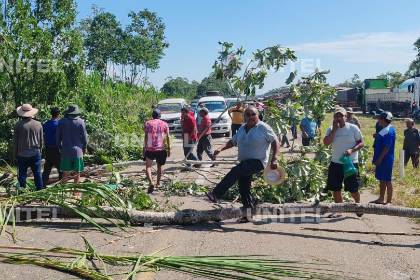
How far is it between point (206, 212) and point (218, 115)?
15789 millimetres

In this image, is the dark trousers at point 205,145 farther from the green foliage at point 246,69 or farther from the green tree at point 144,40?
the green tree at point 144,40

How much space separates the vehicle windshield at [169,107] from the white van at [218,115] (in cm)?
138

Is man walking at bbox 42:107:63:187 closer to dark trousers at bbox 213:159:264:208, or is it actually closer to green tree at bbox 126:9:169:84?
dark trousers at bbox 213:159:264:208

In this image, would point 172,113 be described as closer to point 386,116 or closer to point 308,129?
point 308,129

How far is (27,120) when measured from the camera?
880 centimetres

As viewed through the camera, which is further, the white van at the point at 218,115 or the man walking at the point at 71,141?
the white van at the point at 218,115

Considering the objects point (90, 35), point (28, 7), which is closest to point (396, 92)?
point (90, 35)

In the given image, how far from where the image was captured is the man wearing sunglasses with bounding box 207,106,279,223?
24.5ft

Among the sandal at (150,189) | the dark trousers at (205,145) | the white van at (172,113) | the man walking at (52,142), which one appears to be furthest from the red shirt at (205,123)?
the white van at (172,113)

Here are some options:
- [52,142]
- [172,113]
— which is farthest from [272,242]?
[172,113]

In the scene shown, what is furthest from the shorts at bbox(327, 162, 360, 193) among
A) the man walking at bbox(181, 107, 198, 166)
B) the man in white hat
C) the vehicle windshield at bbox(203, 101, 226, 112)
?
the vehicle windshield at bbox(203, 101, 226, 112)

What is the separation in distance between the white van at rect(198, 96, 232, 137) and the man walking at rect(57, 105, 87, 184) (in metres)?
12.3

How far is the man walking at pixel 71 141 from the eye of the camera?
29.4 ft

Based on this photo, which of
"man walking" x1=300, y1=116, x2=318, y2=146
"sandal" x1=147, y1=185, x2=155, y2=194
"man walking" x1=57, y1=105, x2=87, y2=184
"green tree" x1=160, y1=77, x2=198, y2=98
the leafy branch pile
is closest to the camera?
the leafy branch pile
